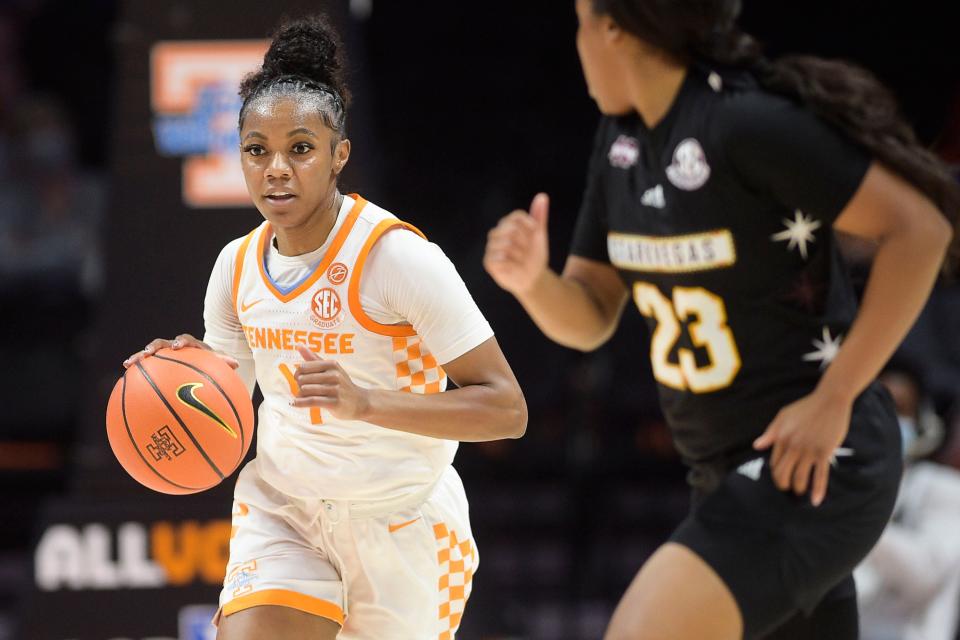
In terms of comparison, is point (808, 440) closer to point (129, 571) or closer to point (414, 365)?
point (414, 365)

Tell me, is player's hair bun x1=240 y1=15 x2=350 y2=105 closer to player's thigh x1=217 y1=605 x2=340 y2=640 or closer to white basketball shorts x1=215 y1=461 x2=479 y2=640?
white basketball shorts x1=215 y1=461 x2=479 y2=640

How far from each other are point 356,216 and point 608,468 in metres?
5.54

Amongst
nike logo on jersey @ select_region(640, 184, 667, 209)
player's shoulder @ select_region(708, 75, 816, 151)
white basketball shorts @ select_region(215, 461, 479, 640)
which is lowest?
white basketball shorts @ select_region(215, 461, 479, 640)

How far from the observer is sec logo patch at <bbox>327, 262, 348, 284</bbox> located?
9.68 ft

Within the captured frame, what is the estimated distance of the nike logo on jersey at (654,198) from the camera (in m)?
3.00

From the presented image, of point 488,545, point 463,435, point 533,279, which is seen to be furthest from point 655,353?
point 488,545

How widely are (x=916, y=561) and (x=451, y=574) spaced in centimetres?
345

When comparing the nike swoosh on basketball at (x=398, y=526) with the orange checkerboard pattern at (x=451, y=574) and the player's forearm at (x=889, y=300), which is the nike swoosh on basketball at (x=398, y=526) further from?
the player's forearm at (x=889, y=300)

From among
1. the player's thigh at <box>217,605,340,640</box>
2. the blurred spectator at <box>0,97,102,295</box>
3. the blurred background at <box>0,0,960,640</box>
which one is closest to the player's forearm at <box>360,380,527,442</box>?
the player's thigh at <box>217,605,340,640</box>

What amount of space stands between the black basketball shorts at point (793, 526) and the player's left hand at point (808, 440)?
0.04 meters

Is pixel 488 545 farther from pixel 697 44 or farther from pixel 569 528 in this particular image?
pixel 697 44

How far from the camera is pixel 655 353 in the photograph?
10.2 ft

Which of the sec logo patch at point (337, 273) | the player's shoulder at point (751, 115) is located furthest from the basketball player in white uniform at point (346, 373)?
the player's shoulder at point (751, 115)

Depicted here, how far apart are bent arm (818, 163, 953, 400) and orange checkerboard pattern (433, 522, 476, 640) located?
0.98 m
